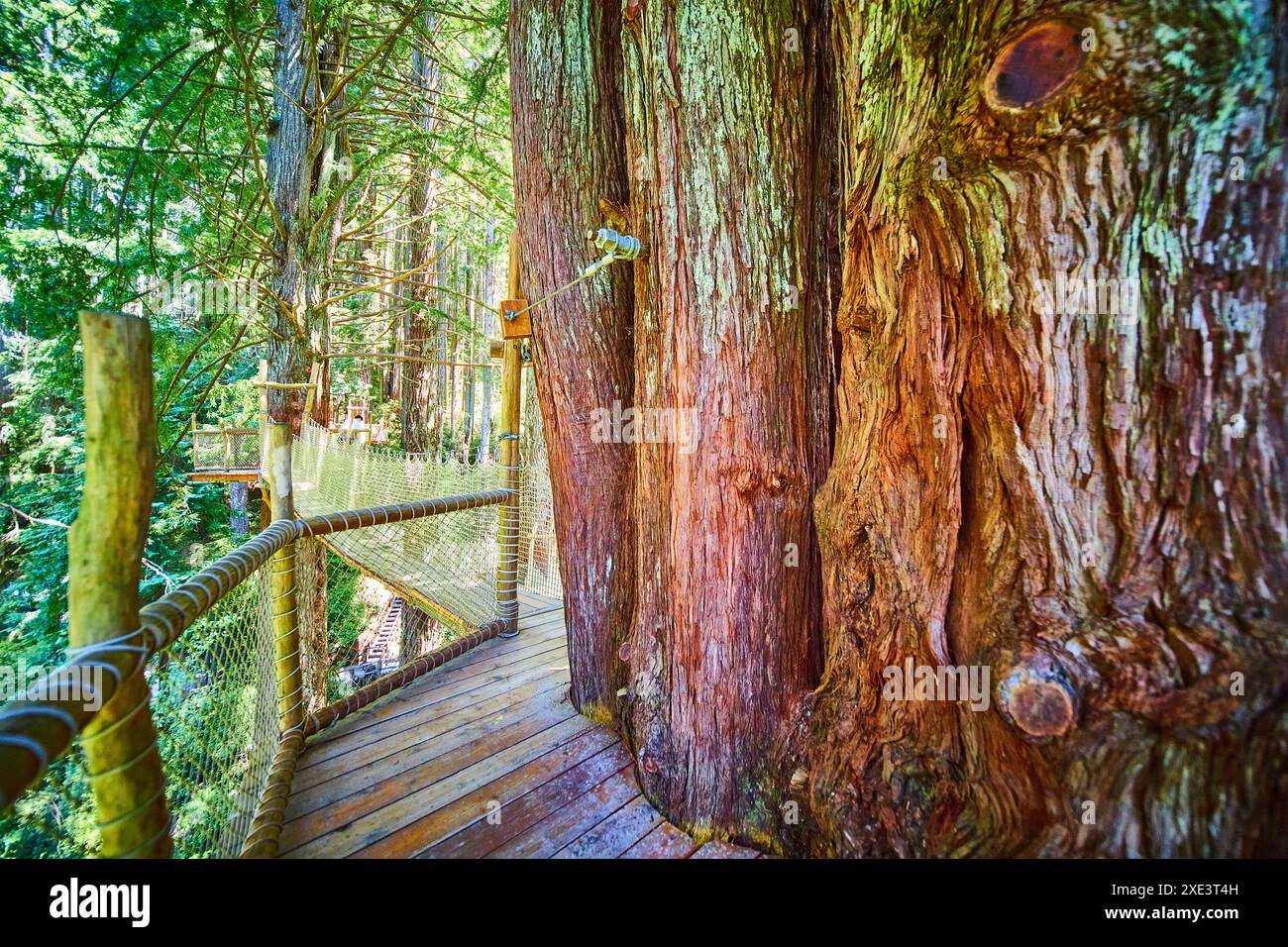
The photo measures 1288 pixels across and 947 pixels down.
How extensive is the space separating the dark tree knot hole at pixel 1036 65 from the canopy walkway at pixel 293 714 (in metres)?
Result: 1.46

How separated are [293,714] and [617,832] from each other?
1.13 meters

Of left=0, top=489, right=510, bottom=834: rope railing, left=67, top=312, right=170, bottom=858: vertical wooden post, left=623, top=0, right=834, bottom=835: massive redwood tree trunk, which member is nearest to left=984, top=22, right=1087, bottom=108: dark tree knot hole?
left=623, top=0, right=834, bottom=835: massive redwood tree trunk

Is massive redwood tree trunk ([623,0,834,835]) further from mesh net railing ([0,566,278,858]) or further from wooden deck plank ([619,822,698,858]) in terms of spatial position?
mesh net railing ([0,566,278,858])

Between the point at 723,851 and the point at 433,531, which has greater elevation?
the point at 433,531

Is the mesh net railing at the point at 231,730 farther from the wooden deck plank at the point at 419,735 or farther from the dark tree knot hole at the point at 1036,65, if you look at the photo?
the dark tree knot hole at the point at 1036,65

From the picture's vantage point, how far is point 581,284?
1.92m

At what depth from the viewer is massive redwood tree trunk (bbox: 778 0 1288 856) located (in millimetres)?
838

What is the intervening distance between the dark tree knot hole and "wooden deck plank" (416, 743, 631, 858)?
6.37 ft

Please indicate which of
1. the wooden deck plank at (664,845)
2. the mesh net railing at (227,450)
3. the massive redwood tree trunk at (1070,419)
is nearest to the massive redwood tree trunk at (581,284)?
the wooden deck plank at (664,845)

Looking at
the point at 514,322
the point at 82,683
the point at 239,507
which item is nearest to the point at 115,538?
the point at 82,683

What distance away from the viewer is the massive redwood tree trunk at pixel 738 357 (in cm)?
139

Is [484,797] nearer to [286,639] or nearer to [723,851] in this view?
[723,851]
